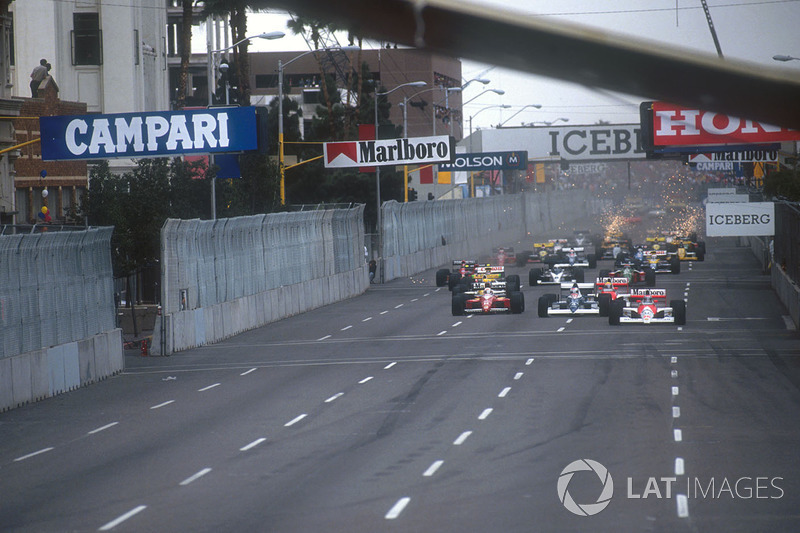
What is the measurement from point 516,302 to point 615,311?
535 centimetres

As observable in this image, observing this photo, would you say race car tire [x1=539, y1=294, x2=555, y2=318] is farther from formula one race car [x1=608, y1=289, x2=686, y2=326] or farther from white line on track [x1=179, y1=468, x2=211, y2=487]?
white line on track [x1=179, y1=468, x2=211, y2=487]

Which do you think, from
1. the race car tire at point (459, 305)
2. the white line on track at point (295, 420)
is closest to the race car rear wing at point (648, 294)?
the race car tire at point (459, 305)

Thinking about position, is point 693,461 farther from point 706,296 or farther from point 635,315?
point 706,296

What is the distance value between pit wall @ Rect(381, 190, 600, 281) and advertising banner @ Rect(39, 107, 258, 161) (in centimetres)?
2688

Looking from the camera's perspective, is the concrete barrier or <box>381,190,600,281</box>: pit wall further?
<box>381,190,600,281</box>: pit wall

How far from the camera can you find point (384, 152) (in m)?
57.2

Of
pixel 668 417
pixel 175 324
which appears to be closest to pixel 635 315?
pixel 175 324

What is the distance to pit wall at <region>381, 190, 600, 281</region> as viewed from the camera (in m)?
62.8

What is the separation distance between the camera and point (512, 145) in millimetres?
111312

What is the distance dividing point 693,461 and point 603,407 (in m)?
4.95

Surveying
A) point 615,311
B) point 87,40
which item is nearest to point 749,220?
point 615,311

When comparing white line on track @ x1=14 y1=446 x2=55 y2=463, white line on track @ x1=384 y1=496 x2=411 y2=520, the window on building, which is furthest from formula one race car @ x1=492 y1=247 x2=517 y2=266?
white line on track @ x1=384 y1=496 x2=411 y2=520

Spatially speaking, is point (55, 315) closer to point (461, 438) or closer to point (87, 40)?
point (461, 438)

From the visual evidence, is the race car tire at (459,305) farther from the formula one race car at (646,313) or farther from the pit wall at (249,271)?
the pit wall at (249,271)
